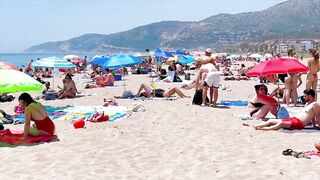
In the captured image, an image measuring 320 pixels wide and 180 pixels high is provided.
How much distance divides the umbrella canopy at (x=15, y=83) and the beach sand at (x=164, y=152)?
93 centimetres

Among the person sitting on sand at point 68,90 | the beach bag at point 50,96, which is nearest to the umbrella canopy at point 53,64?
the person sitting on sand at point 68,90

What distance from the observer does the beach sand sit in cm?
528

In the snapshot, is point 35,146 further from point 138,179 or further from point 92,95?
point 92,95

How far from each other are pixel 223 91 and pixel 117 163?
10.3 metres

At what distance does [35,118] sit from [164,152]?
84.0 inches

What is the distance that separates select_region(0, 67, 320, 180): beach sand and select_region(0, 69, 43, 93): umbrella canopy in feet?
3.05

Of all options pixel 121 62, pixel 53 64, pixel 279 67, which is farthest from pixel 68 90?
pixel 279 67

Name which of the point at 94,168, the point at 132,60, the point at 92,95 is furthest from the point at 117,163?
the point at 92,95

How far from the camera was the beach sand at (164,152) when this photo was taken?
528 centimetres

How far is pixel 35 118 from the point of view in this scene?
7141 mm

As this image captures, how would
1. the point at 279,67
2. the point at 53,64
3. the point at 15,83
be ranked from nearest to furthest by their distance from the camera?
the point at 15,83 < the point at 279,67 < the point at 53,64

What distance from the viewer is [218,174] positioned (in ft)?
17.1

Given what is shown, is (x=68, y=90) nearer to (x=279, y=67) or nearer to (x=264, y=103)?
(x=264, y=103)

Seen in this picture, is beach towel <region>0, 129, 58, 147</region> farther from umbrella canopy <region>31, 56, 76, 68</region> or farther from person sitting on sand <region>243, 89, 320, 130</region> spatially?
umbrella canopy <region>31, 56, 76, 68</region>
